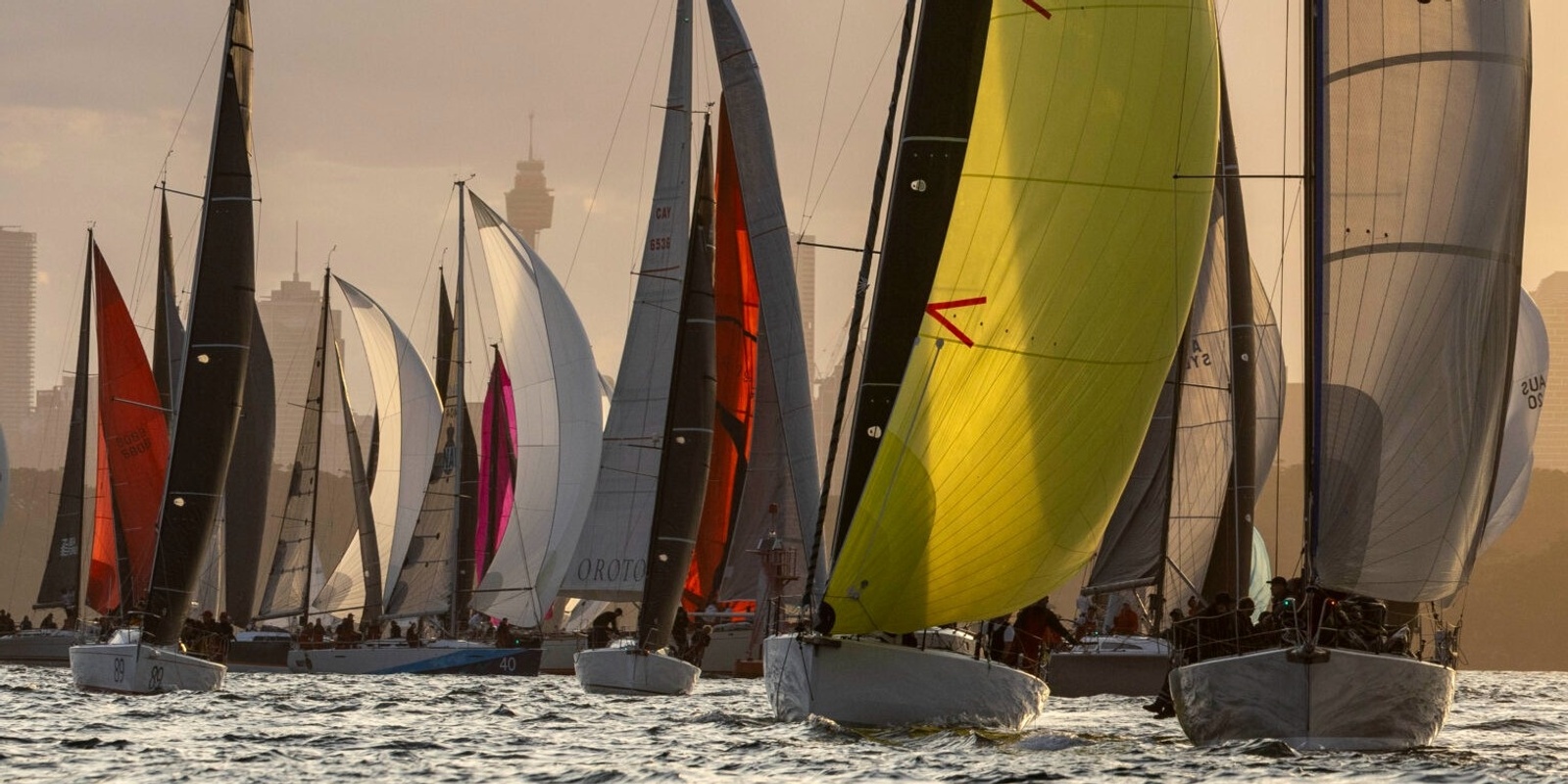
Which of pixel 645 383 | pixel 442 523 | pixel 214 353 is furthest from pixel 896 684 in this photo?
pixel 442 523

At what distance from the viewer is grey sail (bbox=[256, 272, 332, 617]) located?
2126 inches

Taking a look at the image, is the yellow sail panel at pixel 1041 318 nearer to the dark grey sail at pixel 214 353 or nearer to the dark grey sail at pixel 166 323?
the dark grey sail at pixel 214 353

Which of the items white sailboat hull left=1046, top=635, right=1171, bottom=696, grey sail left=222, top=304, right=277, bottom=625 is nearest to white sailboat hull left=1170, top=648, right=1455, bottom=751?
white sailboat hull left=1046, top=635, right=1171, bottom=696

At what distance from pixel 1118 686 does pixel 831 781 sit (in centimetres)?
2109

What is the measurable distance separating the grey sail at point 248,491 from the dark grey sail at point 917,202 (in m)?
23.7

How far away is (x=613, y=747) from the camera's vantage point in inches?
843

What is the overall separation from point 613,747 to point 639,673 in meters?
10.7

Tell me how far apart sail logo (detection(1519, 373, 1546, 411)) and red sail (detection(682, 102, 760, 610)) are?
13.9 metres

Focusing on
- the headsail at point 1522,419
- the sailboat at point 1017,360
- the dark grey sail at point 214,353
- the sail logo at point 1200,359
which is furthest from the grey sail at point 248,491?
the sailboat at point 1017,360

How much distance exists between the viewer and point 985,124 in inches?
835

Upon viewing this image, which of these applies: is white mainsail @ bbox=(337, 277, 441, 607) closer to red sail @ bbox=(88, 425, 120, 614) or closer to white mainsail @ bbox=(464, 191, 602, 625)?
white mainsail @ bbox=(464, 191, 602, 625)

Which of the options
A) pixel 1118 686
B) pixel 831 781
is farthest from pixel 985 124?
pixel 1118 686

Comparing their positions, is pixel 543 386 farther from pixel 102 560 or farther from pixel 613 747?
pixel 613 747

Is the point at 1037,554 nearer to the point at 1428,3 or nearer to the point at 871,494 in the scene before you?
the point at 871,494
